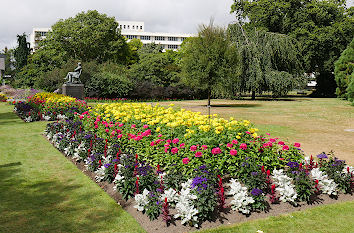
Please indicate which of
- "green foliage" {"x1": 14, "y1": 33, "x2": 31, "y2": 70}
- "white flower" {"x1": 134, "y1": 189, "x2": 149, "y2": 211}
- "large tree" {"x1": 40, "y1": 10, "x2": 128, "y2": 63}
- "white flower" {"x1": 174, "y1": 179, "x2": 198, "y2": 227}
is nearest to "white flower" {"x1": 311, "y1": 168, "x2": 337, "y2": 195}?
"white flower" {"x1": 174, "y1": 179, "x2": 198, "y2": 227}

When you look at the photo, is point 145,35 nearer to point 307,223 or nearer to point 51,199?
point 51,199

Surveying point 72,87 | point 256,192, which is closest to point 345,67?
point 72,87

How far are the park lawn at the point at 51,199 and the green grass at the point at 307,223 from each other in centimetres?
137

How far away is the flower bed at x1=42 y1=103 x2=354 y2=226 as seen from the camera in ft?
13.2

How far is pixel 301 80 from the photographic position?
32.2m

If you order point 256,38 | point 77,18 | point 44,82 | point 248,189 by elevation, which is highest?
point 77,18

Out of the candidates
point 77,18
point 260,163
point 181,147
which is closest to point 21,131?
point 181,147

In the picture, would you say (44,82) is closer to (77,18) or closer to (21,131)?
(77,18)

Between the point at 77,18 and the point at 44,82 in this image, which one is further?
the point at 77,18

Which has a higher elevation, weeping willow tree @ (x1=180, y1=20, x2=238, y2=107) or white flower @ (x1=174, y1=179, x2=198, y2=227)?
weeping willow tree @ (x1=180, y1=20, x2=238, y2=107)

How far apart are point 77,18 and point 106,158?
1708 inches

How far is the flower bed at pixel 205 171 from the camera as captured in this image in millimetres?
4012

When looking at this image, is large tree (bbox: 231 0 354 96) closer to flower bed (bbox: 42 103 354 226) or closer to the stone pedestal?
the stone pedestal

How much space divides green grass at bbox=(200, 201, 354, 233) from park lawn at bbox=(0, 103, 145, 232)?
4.49 ft
